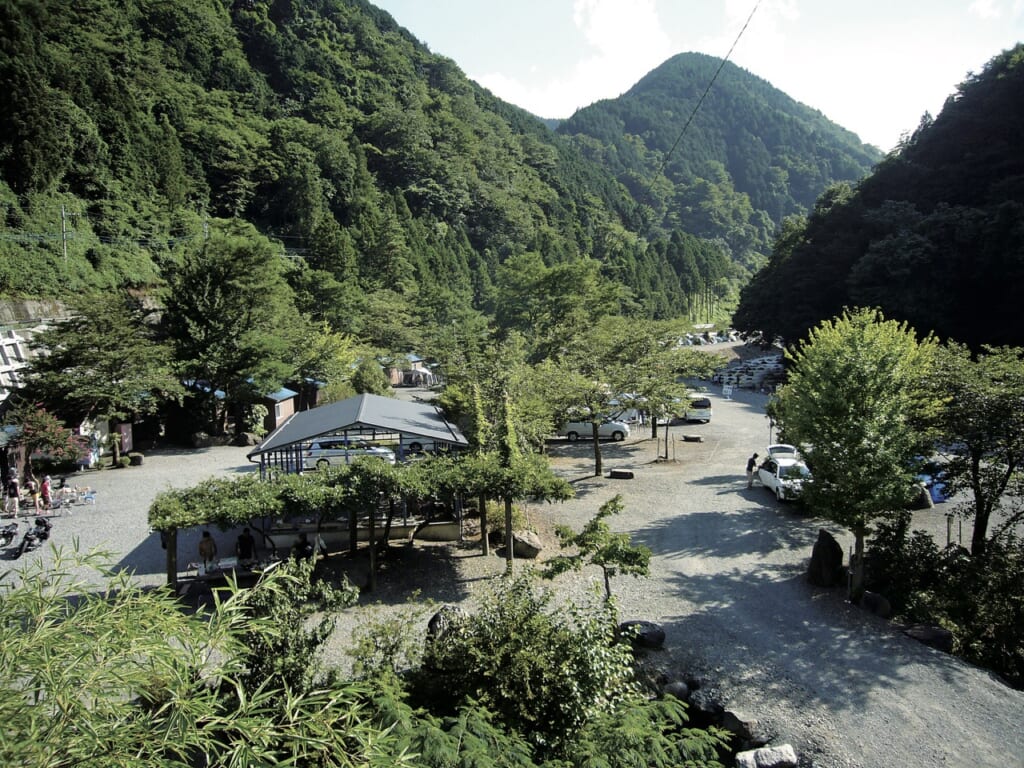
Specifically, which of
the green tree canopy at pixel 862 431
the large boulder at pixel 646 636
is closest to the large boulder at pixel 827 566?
the green tree canopy at pixel 862 431

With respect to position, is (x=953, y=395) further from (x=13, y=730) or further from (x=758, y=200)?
(x=758, y=200)

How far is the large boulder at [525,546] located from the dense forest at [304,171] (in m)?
19.8

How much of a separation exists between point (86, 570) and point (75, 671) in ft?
34.8

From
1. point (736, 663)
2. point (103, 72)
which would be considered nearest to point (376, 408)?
point (736, 663)

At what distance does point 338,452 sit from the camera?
18656mm

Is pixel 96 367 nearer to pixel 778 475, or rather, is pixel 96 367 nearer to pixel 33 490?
pixel 33 490

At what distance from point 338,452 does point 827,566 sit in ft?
43.5

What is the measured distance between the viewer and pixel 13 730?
10.4ft

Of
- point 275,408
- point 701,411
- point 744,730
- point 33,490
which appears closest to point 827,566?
point 744,730

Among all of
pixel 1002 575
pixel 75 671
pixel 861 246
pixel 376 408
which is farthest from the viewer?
pixel 861 246

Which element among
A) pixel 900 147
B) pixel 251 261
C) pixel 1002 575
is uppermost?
pixel 900 147

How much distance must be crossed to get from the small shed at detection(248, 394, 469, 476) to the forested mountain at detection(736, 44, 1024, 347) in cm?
3352

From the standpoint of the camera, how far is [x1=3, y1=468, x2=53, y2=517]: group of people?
1547 centimetres

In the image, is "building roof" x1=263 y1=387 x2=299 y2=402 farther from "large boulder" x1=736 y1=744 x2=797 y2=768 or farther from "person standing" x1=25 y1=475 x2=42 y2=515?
"large boulder" x1=736 y1=744 x2=797 y2=768
